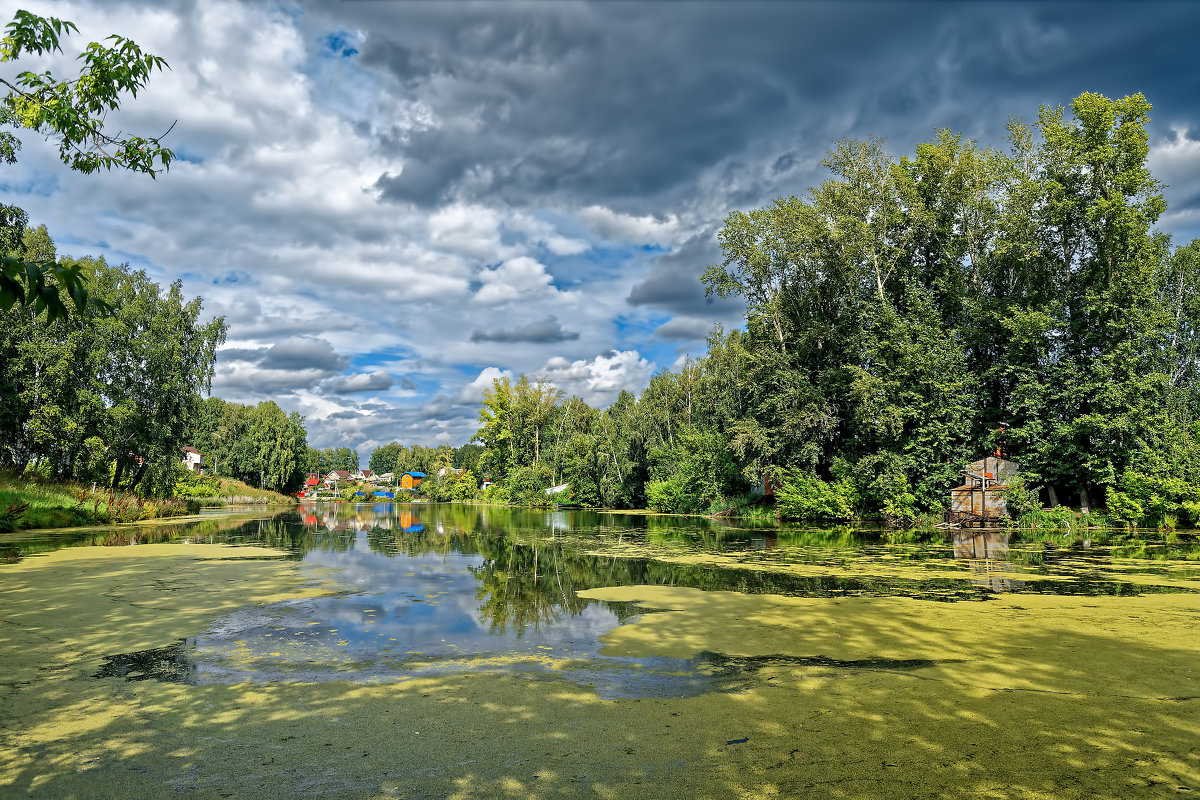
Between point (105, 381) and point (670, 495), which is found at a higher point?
point (105, 381)

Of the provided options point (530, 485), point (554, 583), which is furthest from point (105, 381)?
point (530, 485)

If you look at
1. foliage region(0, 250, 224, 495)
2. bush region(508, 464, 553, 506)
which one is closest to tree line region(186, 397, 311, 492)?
bush region(508, 464, 553, 506)

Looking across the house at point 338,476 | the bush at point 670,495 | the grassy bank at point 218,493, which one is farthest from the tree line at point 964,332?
the house at point 338,476

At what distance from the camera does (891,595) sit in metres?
9.52

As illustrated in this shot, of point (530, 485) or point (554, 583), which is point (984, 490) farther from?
point (530, 485)

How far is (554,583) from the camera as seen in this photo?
11492 mm

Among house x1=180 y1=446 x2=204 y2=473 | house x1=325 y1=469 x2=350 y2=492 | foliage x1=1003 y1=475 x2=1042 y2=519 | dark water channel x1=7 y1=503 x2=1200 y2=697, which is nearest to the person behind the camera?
dark water channel x1=7 y1=503 x2=1200 y2=697

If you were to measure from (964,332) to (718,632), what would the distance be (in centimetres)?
2561

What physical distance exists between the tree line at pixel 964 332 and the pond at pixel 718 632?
33.4 feet

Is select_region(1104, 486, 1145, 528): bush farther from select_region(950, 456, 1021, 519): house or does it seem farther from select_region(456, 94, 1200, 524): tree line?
select_region(950, 456, 1021, 519): house

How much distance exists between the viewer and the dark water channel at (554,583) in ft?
19.2

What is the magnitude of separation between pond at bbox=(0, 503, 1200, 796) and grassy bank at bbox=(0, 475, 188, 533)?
6.28 metres

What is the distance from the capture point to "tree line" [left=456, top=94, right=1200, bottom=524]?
74.2 ft

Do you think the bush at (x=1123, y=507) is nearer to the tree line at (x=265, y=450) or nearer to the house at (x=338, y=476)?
the tree line at (x=265, y=450)
